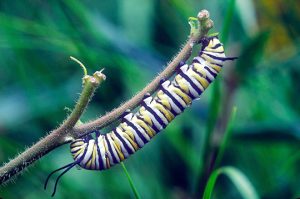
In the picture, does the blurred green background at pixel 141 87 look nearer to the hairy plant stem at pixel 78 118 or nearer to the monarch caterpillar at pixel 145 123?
the monarch caterpillar at pixel 145 123

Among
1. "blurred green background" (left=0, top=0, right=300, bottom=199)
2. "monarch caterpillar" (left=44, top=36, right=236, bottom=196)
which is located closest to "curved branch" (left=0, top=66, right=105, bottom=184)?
"monarch caterpillar" (left=44, top=36, right=236, bottom=196)

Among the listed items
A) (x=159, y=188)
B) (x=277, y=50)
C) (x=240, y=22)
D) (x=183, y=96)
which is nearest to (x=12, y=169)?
(x=183, y=96)

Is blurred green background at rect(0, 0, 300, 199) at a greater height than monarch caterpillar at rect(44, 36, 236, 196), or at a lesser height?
greater

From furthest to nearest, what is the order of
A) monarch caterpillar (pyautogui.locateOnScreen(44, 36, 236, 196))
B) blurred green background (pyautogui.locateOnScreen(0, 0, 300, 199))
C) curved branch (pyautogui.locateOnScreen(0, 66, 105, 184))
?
1. blurred green background (pyautogui.locateOnScreen(0, 0, 300, 199))
2. monarch caterpillar (pyautogui.locateOnScreen(44, 36, 236, 196))
3. curved branch (pyautogui.locateOnScreen(0, 66, 105, 184))

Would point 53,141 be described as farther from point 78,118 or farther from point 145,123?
point 145,123

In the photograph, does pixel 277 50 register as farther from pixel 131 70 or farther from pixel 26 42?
pixel 26 42

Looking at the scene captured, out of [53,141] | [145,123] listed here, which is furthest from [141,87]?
[53,141]

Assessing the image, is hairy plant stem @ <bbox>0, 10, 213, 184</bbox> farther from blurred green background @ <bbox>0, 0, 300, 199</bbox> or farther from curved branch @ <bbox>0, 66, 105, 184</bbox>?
blurred green background @ <bbox>0, 0, 300, 199</bbox>
